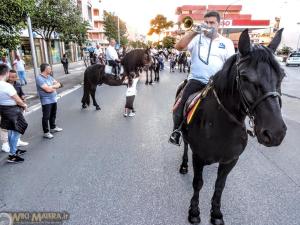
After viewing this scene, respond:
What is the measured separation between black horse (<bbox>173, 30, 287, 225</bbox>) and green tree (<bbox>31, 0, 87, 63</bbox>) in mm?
13567

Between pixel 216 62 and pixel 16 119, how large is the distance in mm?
3892

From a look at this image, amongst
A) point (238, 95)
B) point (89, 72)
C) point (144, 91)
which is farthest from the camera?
point (144, 91)

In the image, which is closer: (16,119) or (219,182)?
(219,182)

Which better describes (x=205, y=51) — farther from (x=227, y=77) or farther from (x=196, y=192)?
(x=196, y=192)

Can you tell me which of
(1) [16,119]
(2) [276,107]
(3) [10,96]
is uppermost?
(2) [276,107]

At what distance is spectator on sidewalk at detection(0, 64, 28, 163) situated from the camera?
4285 millimetres

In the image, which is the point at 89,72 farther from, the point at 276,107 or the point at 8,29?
the point at 276,107

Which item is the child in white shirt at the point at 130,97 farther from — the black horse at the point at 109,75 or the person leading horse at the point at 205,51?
the person leading horse at the point at 205,51

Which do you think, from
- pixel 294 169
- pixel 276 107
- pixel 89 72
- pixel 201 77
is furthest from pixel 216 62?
pixel 89 72

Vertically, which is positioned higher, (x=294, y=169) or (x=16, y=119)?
(x=16, y=119)

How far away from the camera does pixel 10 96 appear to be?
4309 millimetres

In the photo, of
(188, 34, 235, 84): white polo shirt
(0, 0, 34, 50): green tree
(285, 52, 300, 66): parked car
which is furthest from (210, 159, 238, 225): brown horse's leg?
(285, 52, 300, 66): parked car

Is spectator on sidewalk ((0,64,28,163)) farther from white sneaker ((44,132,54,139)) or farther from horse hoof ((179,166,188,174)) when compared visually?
horse hoof ((179,166,188,174))

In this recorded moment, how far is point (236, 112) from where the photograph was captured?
7.22ft
